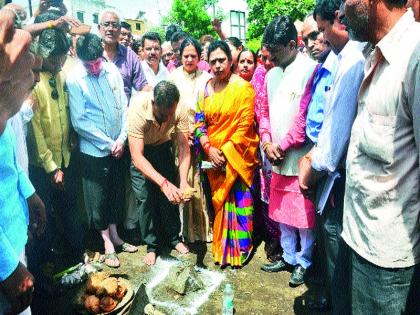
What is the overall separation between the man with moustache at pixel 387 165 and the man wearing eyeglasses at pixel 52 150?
9.17 feet

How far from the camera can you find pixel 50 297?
3.35 metres

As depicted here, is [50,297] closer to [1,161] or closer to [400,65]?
[1,161]

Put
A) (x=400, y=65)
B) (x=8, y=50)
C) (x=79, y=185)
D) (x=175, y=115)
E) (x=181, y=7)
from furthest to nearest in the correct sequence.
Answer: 1. (x=181, y=7)
2. (x=79, y=185)
3. (x=175, y=115)
4. (x=400, y=65)
5. (x=8, y=50)

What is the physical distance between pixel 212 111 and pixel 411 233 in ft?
8.36

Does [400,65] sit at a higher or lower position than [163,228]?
higher

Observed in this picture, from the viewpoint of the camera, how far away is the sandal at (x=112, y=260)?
3896 mm

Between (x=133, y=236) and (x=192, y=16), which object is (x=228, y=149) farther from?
(x=192, y=16)

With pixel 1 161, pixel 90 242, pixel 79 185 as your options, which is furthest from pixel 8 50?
pixel 90 242

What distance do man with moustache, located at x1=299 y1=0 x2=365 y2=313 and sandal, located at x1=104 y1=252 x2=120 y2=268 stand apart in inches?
93.1

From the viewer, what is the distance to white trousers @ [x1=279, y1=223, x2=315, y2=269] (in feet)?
11.6

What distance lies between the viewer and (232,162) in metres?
3.73

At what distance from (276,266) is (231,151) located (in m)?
1.31

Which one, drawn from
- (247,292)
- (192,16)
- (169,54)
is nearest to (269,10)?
(192,16)

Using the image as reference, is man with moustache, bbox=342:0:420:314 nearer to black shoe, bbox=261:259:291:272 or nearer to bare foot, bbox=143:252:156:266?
black shoe, bbox=261:259:291:272
